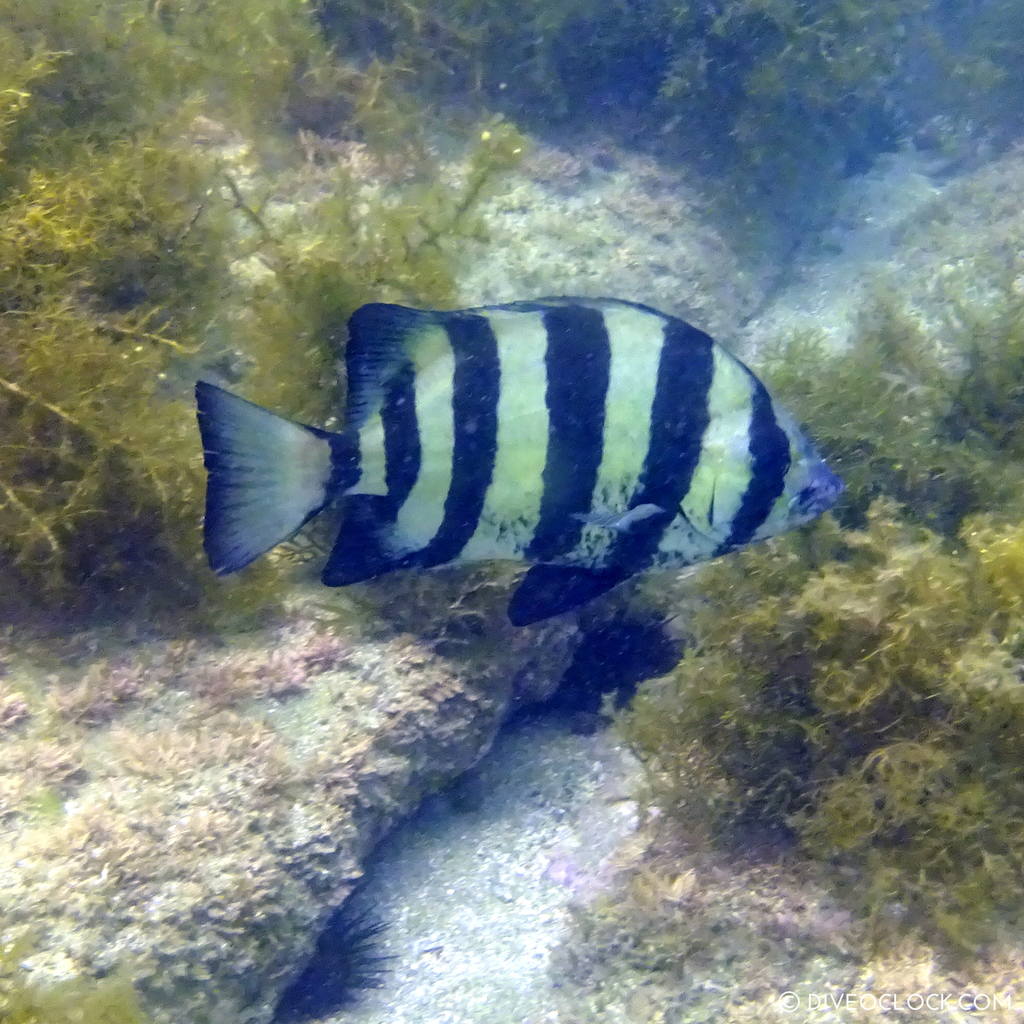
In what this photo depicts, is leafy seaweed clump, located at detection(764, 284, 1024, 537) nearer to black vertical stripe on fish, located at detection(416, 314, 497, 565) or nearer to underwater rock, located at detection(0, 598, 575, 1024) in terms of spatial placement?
underwater rock, located at detection(0, 598, 575, 1024)

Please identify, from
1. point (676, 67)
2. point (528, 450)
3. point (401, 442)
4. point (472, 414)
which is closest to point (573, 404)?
point (528, 450)

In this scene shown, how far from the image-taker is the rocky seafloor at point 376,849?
2.93 metres

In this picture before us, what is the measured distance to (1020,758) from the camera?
2.79 metres

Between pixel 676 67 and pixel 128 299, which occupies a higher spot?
pixel 676 67

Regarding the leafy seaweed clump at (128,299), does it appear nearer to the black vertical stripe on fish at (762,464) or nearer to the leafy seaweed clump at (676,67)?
the black vertical stripe on fish at (762,464)

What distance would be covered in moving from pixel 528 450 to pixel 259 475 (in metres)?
0.83

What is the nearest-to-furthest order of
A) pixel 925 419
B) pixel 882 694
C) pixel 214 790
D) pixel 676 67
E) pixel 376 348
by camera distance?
1. pixel 376 348
2. pixel 882 694
3. pixel 214 790
4. pixel 925 419
5. pixel 676 67

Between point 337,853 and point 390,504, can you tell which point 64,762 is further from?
point 390,504

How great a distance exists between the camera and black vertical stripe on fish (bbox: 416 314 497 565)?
2.48m

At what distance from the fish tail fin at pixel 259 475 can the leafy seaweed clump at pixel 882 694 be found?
→ 70.3 inches

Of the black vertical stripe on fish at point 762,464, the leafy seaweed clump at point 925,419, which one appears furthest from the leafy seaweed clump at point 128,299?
the leafy seaweed clump at point 925,419

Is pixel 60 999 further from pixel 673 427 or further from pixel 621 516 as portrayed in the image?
pixel 673 427

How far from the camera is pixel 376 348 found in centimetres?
263

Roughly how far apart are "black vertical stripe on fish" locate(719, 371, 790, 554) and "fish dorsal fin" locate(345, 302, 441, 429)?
106 centimetres
